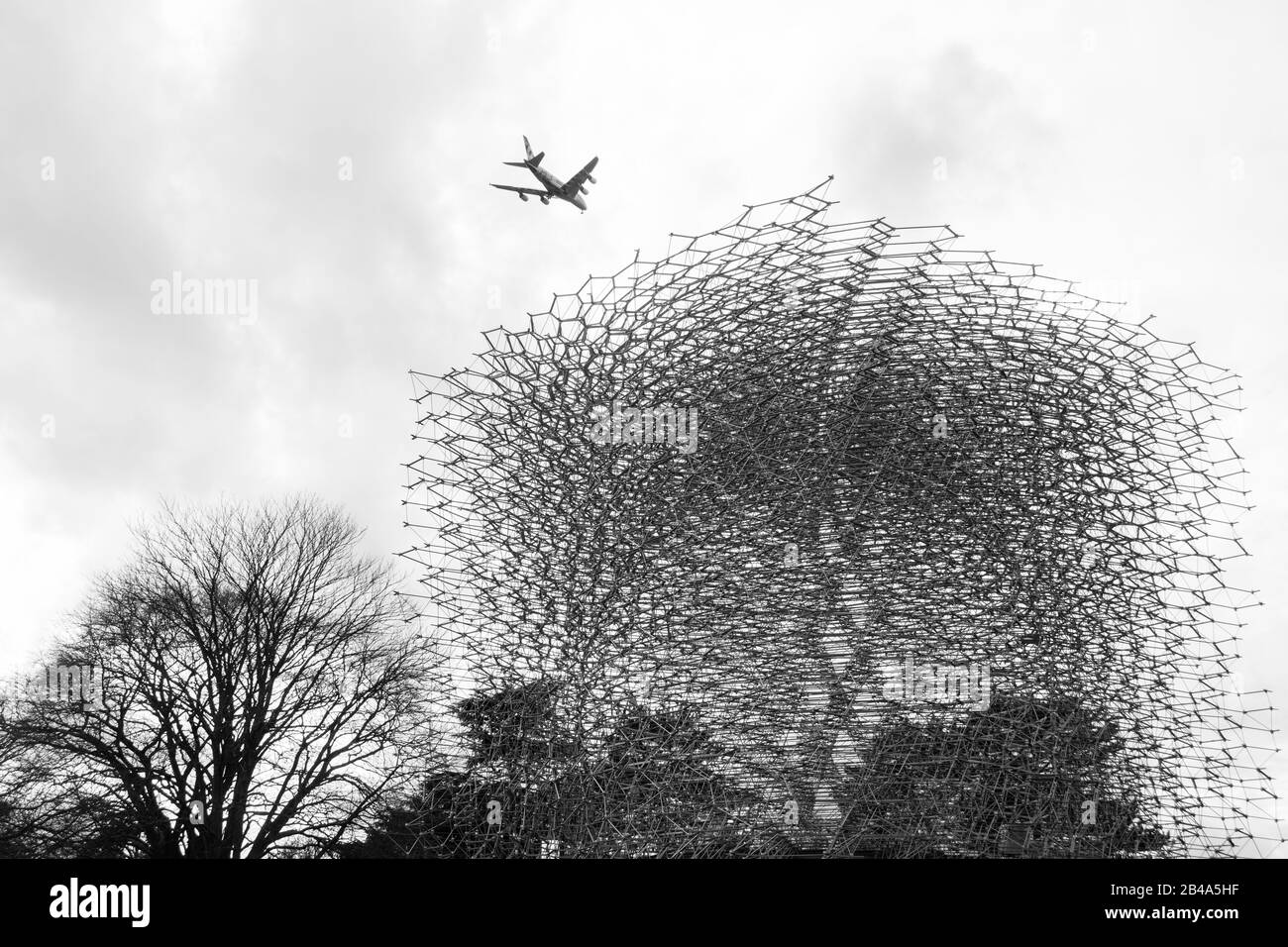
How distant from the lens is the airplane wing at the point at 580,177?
84.9 feet

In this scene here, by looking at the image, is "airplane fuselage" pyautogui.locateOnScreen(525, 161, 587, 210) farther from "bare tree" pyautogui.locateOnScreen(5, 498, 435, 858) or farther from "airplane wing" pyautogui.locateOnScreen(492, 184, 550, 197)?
"bare tree" pyautogui.locateOnScreen(5, 498, 435, 858)

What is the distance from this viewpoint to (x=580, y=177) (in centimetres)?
2630

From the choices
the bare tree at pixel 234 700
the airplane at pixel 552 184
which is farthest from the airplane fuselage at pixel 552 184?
the bare tree at pixel 234 700

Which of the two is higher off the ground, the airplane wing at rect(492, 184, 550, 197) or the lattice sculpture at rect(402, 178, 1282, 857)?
the airplane wing at rect(492, 184, 550, 197)

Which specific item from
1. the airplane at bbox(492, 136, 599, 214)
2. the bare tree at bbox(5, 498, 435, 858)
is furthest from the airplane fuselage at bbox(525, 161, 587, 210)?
the bare tree at bbox(5, 498, 435, 858)

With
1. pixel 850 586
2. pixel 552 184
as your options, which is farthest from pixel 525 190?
pixel 850 586

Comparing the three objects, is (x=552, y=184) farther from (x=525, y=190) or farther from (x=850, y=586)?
(x=850, y=586)

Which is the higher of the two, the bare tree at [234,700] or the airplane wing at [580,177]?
the airplane wing at [580,177]

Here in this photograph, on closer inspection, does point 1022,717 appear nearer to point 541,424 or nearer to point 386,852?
point 541,424

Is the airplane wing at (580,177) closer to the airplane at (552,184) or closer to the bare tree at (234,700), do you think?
the airplane at (552,184)

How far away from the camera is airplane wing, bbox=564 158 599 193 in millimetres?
25891

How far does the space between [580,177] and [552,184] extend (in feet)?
3.89
